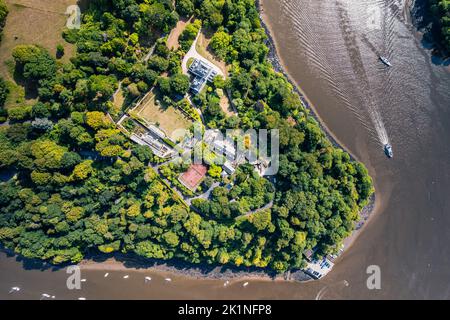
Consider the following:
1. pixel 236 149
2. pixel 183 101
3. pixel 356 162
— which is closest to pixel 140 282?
pixel 236 149

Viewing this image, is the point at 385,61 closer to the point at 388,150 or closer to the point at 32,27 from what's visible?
the point at 388,150

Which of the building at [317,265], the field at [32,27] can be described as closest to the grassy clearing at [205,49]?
the field at [32,27]

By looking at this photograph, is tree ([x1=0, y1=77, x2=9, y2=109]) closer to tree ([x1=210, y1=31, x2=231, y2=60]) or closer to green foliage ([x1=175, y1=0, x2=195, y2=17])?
green foliage ([x1=175, y1=0, x2=195, y2=17])

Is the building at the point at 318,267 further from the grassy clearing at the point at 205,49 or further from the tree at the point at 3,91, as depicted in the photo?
the tree at the point at 3,91

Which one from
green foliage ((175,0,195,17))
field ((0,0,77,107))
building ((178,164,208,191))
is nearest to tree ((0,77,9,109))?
field ((0,0,77,107))

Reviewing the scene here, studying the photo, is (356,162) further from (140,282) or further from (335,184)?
(140,282)
